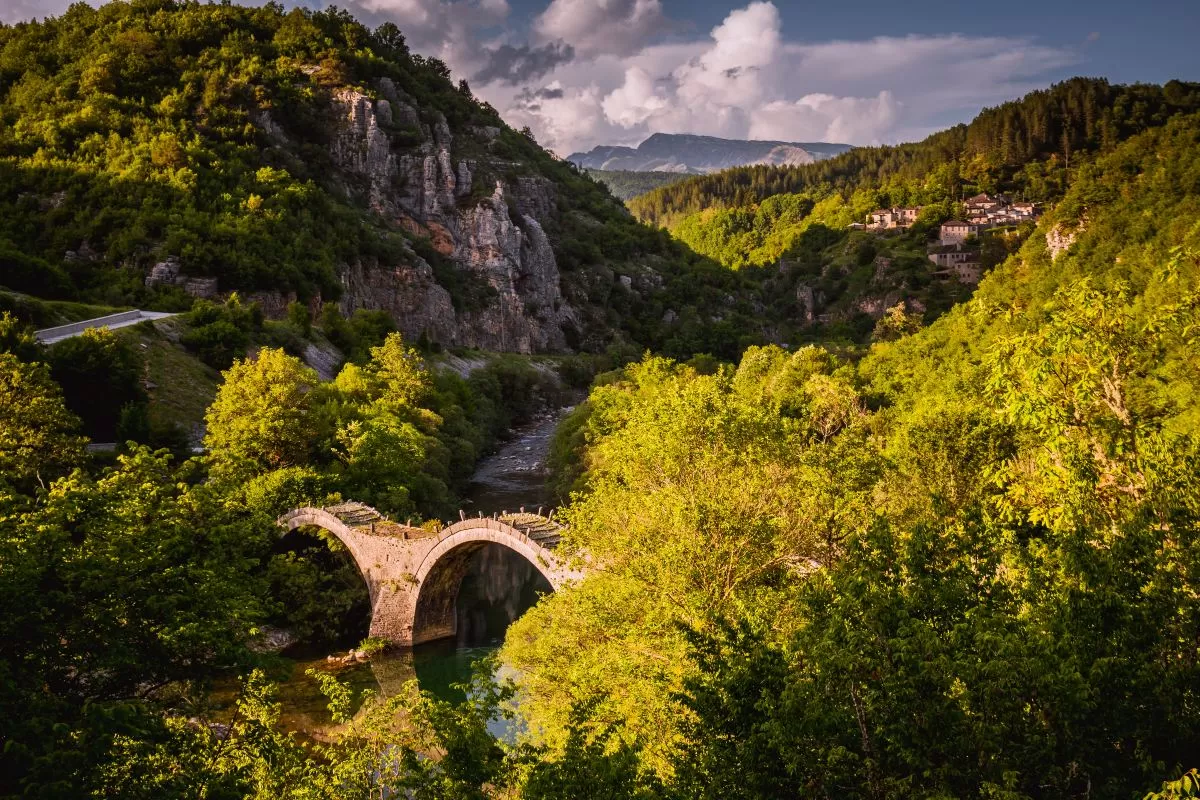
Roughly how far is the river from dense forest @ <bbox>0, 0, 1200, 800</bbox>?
184 centimetres

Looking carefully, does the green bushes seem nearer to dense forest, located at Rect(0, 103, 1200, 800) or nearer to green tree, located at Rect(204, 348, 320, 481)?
green tree, located at Rect(204, 348, 320, 481)

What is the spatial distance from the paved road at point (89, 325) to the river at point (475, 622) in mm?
25127

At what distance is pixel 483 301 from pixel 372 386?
61.0 metres

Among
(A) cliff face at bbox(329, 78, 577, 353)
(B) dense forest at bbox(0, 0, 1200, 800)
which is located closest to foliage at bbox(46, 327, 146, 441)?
(B) dense forest at bbox(0, 0, 1200, 800)

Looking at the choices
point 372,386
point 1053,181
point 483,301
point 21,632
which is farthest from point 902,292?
point 21,632

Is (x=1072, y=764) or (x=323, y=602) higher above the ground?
(x=1072, y=764)

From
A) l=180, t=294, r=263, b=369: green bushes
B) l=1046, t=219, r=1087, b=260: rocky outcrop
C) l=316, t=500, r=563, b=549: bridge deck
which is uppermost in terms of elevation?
l=1046, t=219, r=1087, b=260: rocky outcrop

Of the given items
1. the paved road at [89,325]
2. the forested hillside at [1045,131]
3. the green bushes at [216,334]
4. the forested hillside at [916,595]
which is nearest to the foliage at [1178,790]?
the forested hillside at [916,595]

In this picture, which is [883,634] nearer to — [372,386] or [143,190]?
[372,386]

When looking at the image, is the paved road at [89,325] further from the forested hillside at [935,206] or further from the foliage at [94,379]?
the forested hillside at [935,206]

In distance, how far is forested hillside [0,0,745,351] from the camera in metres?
70.2

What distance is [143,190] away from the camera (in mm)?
73125

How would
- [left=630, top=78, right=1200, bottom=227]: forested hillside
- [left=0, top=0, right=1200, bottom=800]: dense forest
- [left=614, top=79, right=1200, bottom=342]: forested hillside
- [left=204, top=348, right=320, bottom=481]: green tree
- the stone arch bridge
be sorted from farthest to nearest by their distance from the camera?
[left=630, top=78, right=1200, bottom=227]: forested hillside → [left=614, top=79, right=1200, bottom=342]: forested hillside → [left=204, top=348, right=320, bottom=481]: green tree → the stone arch bridge → [left=0, top=0, right=1200, bottom=800]: dense forest

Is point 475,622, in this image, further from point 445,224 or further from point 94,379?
point 445,224
